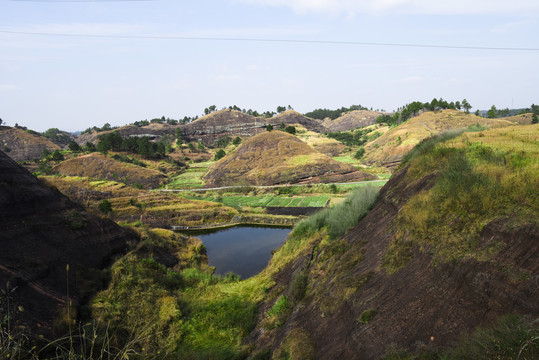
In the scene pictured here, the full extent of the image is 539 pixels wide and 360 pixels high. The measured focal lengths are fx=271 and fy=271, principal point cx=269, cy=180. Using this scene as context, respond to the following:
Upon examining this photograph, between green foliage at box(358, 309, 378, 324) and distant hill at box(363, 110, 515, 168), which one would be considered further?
distant hill at box(363, 110, 515, 168)

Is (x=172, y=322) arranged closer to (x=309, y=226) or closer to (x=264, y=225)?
(x=309, y=226)

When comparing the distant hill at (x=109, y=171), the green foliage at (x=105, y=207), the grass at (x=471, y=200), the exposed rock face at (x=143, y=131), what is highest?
the exposed rock face at (x=143, y=131)

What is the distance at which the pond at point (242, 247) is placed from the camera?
30625 millimetres

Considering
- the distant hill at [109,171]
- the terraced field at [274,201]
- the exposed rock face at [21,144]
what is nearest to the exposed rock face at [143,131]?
the exposed rock face at [21,144]

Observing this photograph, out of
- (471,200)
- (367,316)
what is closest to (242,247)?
(367,316)

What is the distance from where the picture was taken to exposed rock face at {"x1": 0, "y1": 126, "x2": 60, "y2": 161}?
122688 millimetres

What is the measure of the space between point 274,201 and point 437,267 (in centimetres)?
5068

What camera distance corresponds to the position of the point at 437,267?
7.33 meters

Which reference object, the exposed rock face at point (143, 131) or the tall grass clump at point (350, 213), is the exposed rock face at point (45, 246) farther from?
the exposed rock face at point (143, 131)

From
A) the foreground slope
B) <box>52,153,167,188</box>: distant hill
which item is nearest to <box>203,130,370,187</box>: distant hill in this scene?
<box>52,153,167,188</box>: distant hill

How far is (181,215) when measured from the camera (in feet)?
157

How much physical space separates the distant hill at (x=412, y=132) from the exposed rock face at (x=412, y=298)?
78.2 meters

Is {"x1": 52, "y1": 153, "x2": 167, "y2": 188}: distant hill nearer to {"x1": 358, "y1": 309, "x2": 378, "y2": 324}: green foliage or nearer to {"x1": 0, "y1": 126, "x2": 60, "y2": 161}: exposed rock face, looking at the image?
{"x1": 0, "y1": 126, "x2": 60, "y2": 161}: exposed rock face

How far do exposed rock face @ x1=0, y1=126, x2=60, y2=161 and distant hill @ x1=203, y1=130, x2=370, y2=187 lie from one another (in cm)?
9667
